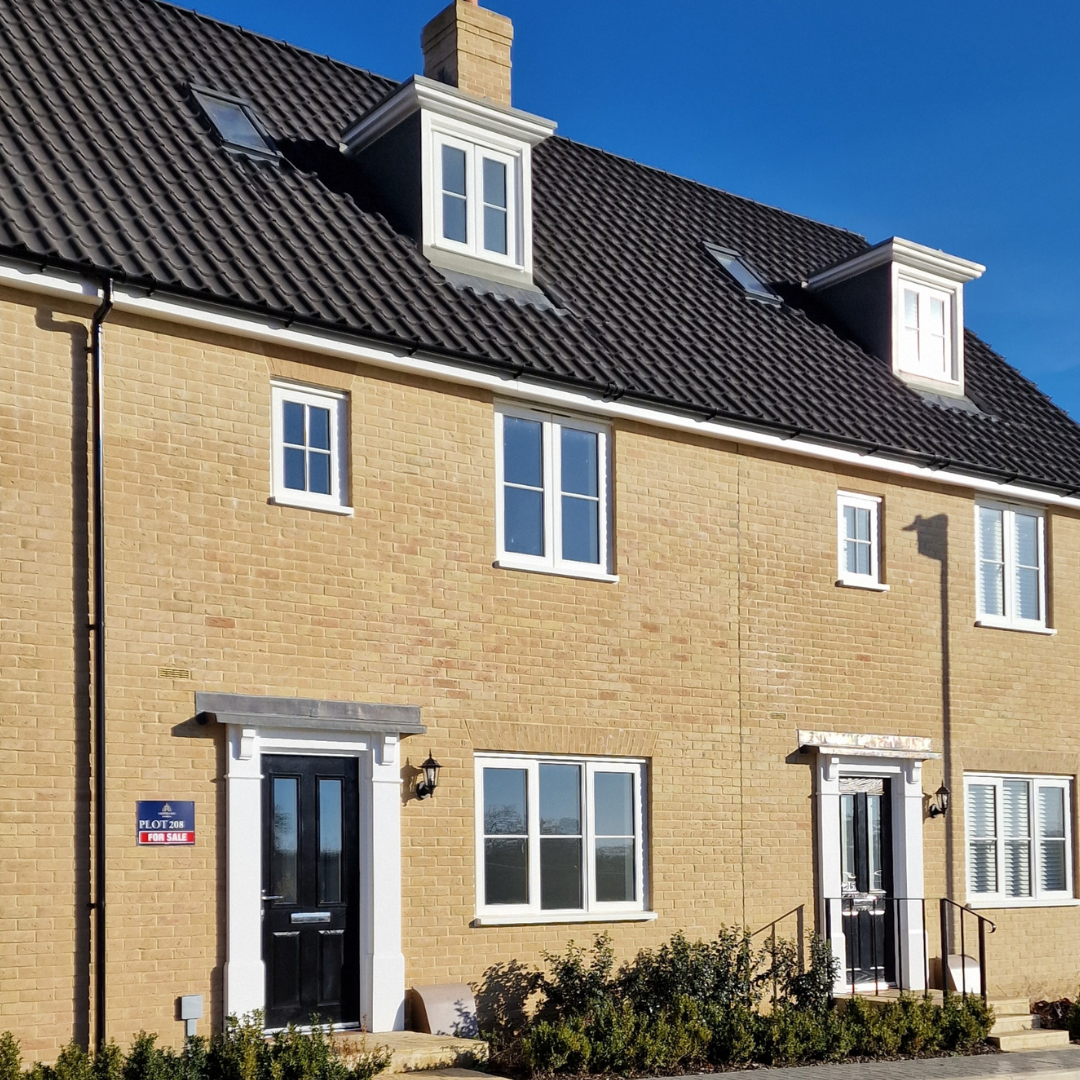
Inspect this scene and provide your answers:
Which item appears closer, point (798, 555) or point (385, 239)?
point (385, 239)

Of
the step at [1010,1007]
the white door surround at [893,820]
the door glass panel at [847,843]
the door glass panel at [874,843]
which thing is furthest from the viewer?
the door glass panel at [874,843]

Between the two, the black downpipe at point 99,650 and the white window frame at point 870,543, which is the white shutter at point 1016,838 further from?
the black downpipe at point 99,650

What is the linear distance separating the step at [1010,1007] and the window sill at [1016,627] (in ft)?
14.3

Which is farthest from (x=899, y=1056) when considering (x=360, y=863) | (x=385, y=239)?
(x=385, y=239)

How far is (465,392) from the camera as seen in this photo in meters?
14.6

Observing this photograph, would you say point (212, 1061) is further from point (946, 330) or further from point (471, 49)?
point (946, 330)

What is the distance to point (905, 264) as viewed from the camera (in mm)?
19859

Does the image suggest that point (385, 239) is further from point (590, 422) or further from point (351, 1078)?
point (351, 1078)

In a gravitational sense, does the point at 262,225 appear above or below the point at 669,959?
above

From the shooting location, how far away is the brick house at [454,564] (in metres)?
12.0

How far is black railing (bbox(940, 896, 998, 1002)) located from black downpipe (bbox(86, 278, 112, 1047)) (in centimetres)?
973

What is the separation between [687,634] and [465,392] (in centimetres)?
354

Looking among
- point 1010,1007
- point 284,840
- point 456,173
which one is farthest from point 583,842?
point 456,173

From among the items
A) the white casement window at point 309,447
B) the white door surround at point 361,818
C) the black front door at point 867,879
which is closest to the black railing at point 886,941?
the black front door at point 867,879
